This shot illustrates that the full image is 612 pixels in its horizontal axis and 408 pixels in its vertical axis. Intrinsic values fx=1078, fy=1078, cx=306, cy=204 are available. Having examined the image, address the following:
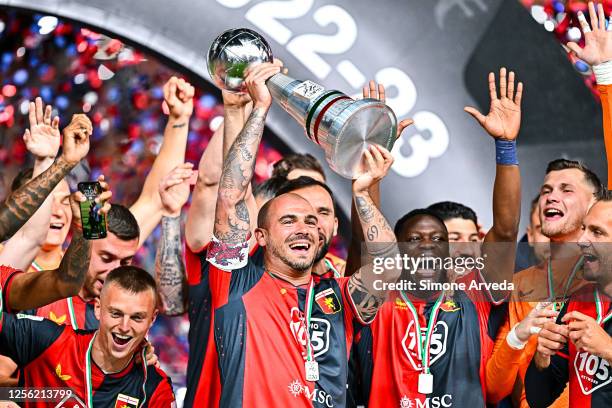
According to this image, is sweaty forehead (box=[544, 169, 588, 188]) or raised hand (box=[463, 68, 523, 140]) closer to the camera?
raised hand (box=[463, 68, 523, 140])

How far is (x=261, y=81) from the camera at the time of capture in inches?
152

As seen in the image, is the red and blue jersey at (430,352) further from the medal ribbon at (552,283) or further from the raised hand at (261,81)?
the raised hand at (261,81)

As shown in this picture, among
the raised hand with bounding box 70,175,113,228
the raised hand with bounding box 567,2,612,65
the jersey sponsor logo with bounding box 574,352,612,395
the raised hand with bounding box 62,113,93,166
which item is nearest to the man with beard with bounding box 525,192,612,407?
the jersey sponsor logo with bounding box 574,352,612,395

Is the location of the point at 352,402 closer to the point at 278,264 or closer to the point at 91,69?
the point at 278,264

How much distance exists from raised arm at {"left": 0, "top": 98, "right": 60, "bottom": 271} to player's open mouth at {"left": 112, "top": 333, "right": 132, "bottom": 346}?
28.0 inches

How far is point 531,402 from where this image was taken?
395 centimetres

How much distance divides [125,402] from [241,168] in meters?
1.07

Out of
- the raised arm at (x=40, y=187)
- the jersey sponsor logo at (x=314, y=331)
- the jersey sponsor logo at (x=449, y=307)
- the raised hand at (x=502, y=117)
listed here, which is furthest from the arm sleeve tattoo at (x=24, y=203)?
the raised hand at (x=502, y=117)

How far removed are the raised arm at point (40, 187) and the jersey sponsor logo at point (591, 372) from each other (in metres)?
2.05

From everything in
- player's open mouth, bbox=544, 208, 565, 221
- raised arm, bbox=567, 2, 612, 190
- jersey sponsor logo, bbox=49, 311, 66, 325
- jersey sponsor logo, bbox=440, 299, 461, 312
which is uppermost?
raised arm, bbox=567, 2, 612, 190

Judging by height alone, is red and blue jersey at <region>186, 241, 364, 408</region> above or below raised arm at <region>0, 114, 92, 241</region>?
below

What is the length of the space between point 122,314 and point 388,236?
107 centimetres

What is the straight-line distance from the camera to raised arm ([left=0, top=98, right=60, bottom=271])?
4.61m

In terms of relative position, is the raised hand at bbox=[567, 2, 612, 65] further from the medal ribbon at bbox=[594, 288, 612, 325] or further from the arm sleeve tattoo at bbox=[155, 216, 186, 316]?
the arm sleeve tattoo at bbox=[155, 216, 186, 316]
